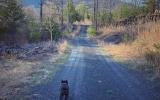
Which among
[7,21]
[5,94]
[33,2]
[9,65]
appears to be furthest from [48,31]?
[33,2]

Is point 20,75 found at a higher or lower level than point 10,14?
lower

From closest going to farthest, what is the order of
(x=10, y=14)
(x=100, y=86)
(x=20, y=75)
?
(x=100, y=86) < (x=20, y=75) < (x=10, y=14)

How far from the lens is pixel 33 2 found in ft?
238

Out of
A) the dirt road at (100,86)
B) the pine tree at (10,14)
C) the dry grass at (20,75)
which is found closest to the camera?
the dirt road at (100,86)

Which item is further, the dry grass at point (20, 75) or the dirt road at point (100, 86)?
the dry grass at point (20, 75)

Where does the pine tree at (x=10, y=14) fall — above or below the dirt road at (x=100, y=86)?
above

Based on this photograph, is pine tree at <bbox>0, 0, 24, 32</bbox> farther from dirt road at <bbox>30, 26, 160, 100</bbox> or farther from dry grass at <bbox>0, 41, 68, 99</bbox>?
dirt road at <bbox>30, 26, 160, 100</bbox>

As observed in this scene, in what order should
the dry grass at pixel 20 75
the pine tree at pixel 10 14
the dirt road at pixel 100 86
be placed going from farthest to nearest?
1. the pine tree at pixel 10 14
2. the dry grass at pixel 20 75
3. the dirt road at pixel 100 86

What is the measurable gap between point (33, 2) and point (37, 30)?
38287 millimetres

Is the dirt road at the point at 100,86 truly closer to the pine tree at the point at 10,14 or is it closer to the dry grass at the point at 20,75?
the dry grass at the point at 20,75

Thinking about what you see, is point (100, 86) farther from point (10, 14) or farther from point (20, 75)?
point (10, 14)

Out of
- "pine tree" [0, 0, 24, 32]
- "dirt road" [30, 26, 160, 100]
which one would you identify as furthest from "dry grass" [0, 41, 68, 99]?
"pine tree" [0, 0, 24, 32]

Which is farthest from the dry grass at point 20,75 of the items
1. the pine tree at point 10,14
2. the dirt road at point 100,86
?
the pine tree at point 10,14

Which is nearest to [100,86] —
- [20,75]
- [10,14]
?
[20,75]
